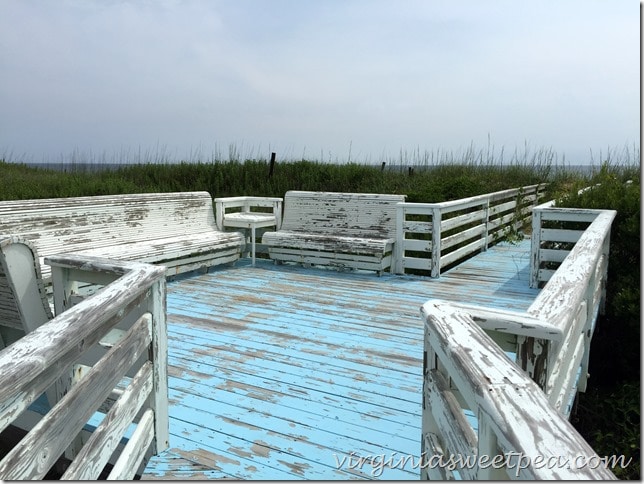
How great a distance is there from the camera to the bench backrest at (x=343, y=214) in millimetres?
6082

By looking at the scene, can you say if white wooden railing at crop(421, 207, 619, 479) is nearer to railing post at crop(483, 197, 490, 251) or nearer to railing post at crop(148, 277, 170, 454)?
railing post at crop(148, 277, 170, 454)

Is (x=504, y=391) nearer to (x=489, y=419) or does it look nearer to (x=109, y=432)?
(x=489, y=419)

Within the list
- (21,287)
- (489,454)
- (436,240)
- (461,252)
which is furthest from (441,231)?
(489,454)

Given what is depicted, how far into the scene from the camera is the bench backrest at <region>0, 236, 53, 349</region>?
2.19 m

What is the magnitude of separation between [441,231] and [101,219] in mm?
3379

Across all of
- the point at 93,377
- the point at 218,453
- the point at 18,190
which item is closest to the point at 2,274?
the point at 93,377

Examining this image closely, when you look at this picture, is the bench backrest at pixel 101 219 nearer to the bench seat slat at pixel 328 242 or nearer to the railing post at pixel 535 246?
the bench seat slat at pixel 328 242

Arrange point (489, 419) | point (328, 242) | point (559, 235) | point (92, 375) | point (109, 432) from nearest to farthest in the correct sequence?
1. point (489, 419)
2. point (92, 375)
3. point (109, 432)
4. point (559, 235)
5. point (328, 242)

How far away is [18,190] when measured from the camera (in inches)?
306

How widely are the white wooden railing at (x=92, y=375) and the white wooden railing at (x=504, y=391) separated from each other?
2.82 feet

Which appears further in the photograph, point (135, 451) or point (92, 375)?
point (135, 451)

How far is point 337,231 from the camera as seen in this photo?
6.34 metres

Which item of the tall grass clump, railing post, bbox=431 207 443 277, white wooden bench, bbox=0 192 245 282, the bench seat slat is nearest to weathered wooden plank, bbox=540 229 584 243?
the tall grass clump

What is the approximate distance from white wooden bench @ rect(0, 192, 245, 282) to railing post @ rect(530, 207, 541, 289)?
3101 mm
